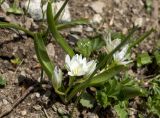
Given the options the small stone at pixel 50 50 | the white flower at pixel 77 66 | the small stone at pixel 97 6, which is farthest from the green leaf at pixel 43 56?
the small stone at pixel 97 6

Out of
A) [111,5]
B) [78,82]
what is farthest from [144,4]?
[78,82]

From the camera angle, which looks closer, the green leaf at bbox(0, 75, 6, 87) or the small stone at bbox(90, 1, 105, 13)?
the green leaf at bbox(0, 75, 6, 87)

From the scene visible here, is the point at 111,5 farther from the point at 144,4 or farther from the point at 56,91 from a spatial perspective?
the point at 56,91

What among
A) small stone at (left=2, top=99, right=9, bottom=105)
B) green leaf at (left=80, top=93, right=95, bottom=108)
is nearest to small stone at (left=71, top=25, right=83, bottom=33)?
green leaf at (left=80, top=93, right=95, bottom=108)

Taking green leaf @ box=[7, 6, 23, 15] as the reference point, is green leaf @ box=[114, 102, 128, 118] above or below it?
below

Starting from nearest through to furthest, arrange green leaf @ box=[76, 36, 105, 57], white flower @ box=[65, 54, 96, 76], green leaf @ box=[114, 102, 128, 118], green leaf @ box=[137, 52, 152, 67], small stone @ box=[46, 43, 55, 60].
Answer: white flower @ box=[65, 54, 96, 76] → green leaf @ box=[114, 102, 128, 118] → green leaf @ box=[76, 36, 105, 57] → small stone @ box=[46, 43, 55, 60] → green leaf @ box=[137, 52, 152, 67]

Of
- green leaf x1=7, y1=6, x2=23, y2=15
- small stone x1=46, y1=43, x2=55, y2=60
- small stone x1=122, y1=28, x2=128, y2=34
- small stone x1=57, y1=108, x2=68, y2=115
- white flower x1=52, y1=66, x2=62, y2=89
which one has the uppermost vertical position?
green leaf x1=7, y1=6, x2=23, y2=15

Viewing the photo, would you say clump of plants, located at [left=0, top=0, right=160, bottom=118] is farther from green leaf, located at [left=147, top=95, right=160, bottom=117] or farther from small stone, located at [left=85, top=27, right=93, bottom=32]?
small stone, located at [left=85, top=27, right=93, bottom=32]
